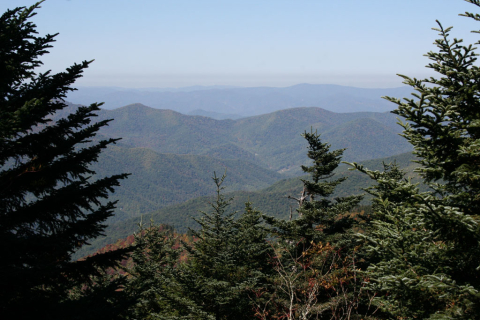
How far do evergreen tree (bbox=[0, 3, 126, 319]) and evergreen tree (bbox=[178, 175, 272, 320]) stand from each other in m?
7.69

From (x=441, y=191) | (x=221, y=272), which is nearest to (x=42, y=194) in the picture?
(x=441, y=191)

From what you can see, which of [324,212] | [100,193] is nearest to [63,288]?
[100,193]

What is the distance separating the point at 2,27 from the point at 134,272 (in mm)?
19721

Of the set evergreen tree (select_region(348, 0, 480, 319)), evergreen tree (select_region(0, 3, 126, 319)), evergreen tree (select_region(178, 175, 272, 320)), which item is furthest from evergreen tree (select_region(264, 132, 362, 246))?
evergreen tree (select_region(0, 3, 126, 319))

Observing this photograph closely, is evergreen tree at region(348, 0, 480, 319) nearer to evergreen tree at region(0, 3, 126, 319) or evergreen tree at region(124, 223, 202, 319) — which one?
evergreen tree at region(124, 223, 202, 319)

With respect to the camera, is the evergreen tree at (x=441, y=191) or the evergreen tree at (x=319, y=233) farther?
the evergreen tree at (x=319, y=233)

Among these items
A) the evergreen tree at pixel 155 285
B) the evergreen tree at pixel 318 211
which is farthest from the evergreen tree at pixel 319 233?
the evergreen tree at pixel 155 285

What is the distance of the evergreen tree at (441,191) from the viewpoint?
4.41 metres

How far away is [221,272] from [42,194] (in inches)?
371

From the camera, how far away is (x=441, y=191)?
5.29 meters

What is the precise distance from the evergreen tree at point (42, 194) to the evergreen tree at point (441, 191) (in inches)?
197

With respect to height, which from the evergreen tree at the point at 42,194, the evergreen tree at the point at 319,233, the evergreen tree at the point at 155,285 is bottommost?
the evergreen tree at the point at 155,285

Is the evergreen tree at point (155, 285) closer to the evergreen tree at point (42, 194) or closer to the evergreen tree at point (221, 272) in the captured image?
the evergreen tree at point (221, 272)

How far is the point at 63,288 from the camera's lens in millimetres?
5109
